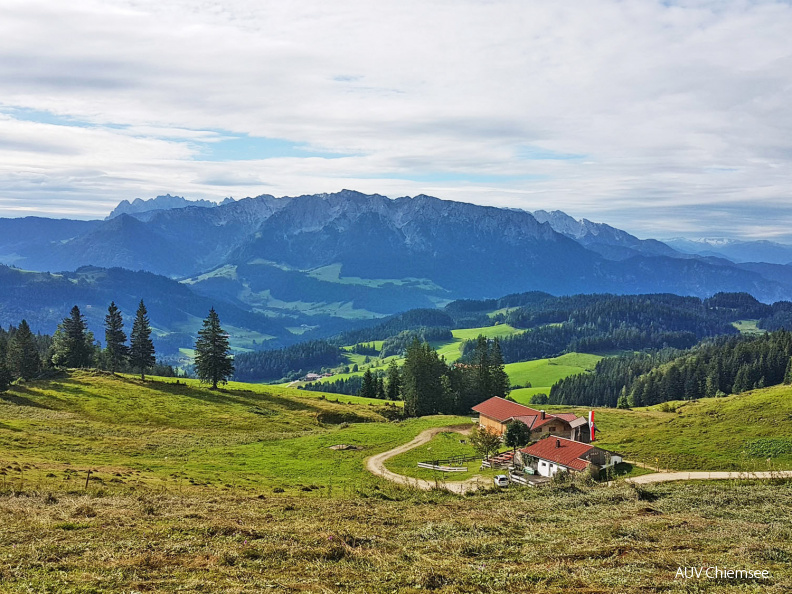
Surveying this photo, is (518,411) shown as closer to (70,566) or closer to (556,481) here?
(556,481)

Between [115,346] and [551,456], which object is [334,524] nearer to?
[551,456]

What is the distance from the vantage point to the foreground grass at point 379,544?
693 inches

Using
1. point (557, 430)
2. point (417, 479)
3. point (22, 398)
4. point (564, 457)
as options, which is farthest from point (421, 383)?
point (22, 398)

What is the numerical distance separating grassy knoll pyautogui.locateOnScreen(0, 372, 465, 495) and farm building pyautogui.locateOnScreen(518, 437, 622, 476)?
21.3 metres

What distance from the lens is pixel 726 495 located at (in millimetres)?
37094

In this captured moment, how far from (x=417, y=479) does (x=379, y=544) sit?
1329 inches

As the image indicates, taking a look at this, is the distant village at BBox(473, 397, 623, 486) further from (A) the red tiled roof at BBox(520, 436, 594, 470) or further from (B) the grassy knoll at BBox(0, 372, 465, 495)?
(B) the grassy knoll at BBox(0, 372, 465, 495)

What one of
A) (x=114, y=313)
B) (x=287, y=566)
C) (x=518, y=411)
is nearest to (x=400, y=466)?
(x=518, y=411)

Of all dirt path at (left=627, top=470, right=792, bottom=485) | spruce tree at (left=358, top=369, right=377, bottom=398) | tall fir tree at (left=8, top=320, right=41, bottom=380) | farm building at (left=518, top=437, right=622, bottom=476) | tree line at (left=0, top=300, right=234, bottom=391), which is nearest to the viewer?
dirt path at (left=627, top=470, right=792, bottom=485)

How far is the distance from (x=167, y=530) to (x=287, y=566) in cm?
855

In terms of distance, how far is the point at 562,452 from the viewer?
192ft

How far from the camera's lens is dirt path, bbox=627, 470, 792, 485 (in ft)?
153

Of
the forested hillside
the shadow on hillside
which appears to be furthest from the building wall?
the shadow on hillside

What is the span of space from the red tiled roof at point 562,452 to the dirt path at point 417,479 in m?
8.74
